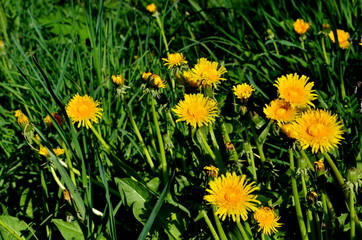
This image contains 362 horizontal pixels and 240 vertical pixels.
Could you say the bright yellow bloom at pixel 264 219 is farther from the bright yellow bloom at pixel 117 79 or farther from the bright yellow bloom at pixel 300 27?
the bright yellow bloom at pixel 300 27

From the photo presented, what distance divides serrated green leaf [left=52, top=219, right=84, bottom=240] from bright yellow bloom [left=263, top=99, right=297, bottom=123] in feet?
2.23

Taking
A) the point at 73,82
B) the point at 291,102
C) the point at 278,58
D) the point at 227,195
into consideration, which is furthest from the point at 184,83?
the point at 278,58

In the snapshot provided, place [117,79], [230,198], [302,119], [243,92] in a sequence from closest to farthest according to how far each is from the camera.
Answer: [230,198]
[302,119]
[243,92]
[117,79]

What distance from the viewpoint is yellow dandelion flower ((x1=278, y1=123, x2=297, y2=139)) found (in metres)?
1.15

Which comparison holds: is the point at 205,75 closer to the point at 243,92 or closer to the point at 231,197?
the point at 243,92

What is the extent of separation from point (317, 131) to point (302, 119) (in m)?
0.08

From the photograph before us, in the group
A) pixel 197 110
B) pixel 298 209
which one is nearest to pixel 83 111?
pixel 197 110

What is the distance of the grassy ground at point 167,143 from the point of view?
4.15 ft

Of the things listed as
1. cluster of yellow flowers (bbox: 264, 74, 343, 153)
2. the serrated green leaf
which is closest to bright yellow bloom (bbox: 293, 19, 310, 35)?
cluster of yellow flowers (bbox: 264, 74, 343, 153)

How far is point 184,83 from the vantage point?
4.70 ft

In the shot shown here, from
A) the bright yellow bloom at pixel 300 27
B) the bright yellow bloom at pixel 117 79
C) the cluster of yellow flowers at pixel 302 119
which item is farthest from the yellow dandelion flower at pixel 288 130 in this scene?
the bright yellow bloom at pixel 300 27

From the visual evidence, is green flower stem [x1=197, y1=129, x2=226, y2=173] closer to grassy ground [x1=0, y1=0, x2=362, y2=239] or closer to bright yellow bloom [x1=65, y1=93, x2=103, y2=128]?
grassy ground [x1=0, y1=0, x2=362, y2=239]

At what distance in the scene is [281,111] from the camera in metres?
1.23

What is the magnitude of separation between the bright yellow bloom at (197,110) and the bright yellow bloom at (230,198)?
192 millimetres
